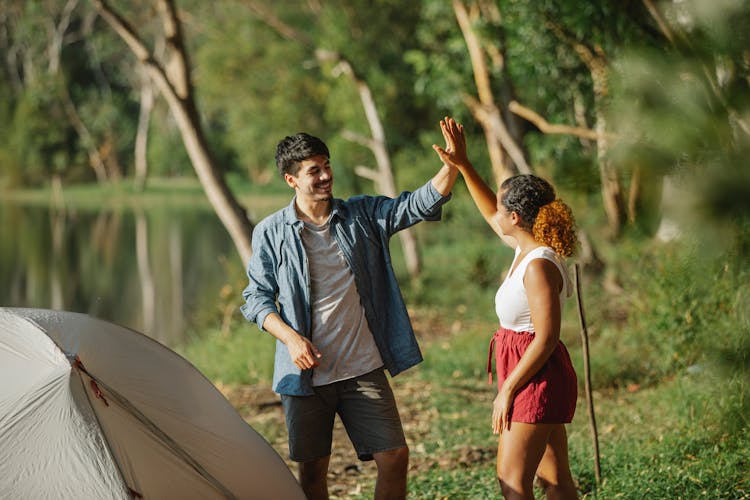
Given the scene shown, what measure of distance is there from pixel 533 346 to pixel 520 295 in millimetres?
214

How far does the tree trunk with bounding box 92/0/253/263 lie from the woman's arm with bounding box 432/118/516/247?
4628 mm

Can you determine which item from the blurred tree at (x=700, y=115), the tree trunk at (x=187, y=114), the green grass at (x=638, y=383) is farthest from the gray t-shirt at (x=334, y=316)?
the tree trunk at (x=187, y=114)

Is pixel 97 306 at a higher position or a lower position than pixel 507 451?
higher

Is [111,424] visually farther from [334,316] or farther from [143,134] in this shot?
[143,134]

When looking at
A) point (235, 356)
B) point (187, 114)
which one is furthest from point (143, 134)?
point (187, 114)

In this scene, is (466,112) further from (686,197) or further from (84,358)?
(686,197)

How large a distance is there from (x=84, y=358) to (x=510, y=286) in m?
1.61

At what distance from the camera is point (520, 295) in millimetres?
3648

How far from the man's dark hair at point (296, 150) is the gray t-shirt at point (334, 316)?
244mm

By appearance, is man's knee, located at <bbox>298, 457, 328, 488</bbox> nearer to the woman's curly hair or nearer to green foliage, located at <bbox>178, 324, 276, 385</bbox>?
the woman's curly hair

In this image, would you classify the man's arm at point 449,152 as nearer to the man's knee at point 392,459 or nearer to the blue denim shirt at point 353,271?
the blue denim shirt at point 353,271

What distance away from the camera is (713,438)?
5070 millimetres

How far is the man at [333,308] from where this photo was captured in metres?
3.93

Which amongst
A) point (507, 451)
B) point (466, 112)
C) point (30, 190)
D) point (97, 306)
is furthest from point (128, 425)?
point (30, 190)
